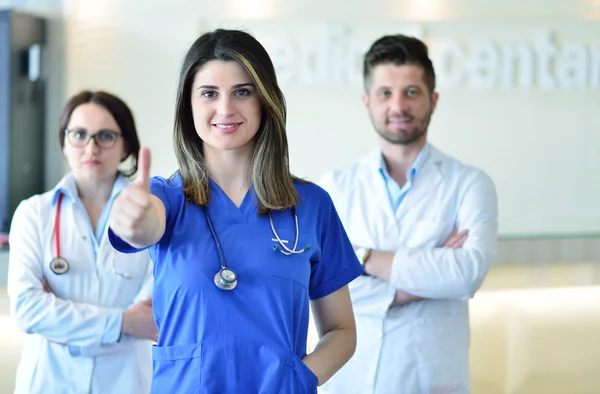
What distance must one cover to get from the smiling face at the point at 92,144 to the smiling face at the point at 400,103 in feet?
2.79

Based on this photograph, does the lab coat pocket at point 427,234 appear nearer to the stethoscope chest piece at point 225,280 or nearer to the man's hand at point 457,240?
the man's hand at point 457,240

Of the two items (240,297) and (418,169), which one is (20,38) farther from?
(240,297)

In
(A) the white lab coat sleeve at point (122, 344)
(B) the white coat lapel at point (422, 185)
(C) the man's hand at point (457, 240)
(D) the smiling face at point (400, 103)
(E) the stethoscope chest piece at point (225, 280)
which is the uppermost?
(D) the smiling face at point (400, 103)

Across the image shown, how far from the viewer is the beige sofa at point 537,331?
162 inches

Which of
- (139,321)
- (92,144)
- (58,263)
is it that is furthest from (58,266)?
(92,144)

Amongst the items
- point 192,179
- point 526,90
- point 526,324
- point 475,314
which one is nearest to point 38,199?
point 192,179

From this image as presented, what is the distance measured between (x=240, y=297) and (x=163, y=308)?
0.15 metres

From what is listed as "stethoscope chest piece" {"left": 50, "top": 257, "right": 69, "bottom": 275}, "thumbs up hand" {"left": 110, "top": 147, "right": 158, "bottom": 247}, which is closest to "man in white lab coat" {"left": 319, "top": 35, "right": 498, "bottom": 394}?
"stethoscope chest piece" {"left": 50, "top": 257, "right": 69, "bottom": 275}

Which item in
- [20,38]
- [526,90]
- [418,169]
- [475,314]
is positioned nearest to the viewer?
[418,169]

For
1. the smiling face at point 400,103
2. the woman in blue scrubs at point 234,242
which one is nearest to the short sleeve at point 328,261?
the woman in blue scrubs at point 234,242

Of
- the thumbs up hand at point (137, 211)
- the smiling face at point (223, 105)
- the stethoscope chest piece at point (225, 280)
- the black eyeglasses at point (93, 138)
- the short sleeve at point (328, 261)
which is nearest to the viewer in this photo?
the thumbs up hand at point (137, 211)

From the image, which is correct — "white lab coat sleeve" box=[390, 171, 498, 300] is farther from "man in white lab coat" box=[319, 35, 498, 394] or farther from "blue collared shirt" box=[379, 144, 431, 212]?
"blue collared shirt" box=[379, 144, 431, 212]

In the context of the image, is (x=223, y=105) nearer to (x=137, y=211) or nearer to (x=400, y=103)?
(x=137, y=211)

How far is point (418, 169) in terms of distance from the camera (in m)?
2.93
